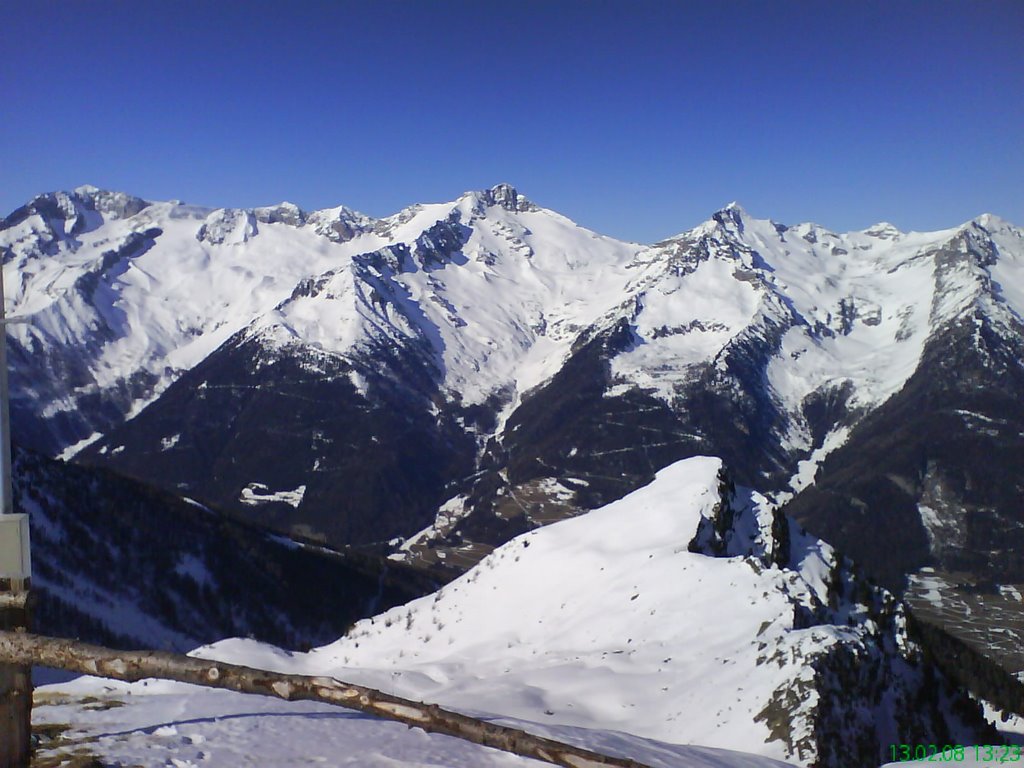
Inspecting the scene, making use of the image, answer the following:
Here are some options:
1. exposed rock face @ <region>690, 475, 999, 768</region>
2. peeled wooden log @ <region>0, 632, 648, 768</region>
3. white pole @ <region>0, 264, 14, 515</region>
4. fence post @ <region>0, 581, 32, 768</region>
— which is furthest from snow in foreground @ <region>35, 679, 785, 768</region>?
exposed rock face @ <region>690, 475, 999, 768</region>

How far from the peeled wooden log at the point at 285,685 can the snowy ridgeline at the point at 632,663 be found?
151 inches

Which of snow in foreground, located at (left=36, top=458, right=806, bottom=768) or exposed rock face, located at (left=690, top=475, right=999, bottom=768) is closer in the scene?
snow in foreground, located at (left=36, top=458, right=806, bottom=768)

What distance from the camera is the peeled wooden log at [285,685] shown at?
212 inches

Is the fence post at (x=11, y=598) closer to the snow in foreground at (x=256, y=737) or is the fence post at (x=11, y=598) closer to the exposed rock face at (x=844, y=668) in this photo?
the snow in foreground at (x=256, y=737)

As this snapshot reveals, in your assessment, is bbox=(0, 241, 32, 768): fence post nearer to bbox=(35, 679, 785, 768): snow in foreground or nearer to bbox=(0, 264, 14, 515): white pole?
bbox=(0, 264, 14, 515): white pole

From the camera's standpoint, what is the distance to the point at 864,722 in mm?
24422

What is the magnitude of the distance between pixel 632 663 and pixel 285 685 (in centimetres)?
3040

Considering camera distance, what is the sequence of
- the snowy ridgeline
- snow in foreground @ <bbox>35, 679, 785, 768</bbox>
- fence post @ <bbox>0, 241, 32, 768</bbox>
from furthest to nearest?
the snowy ridgeline, snow in foreground @ <bbox>35, 679, 785, 768</bbox>, fence post @ <bbox>0, 241, 32, 768</bbox>

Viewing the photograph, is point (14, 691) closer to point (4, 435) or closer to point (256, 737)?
point (4, 435)

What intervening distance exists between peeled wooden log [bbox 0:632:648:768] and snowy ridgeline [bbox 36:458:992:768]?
12.6ft

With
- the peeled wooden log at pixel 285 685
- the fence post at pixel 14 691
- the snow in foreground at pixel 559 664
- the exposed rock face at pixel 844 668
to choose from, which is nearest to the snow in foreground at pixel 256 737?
the snow in foreground at pixel 559 664

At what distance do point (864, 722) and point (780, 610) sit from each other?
810cm

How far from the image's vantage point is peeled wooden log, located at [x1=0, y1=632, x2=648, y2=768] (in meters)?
5.39

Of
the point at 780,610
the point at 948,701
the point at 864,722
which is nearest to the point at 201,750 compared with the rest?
the point at 864,722
